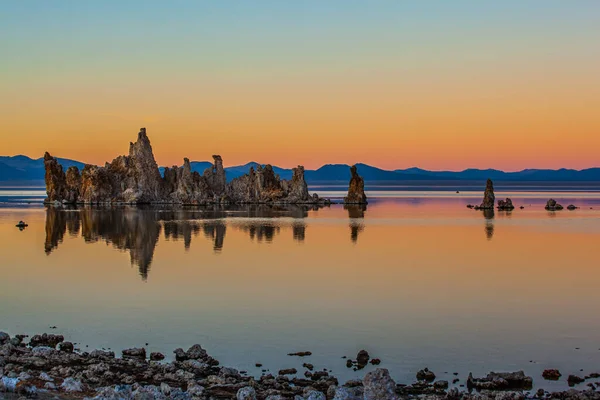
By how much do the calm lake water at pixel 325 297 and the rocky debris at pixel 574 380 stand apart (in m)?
0.37

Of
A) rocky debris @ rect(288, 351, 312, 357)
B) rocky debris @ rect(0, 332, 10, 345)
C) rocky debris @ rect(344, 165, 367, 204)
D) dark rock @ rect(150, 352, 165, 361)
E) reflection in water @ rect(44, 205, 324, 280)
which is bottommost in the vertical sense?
rocky debris @ rect(288, 351, 312, 357)

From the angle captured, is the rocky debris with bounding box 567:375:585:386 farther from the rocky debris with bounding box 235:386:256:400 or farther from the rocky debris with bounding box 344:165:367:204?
the rocky debris with bounding box 344:165:367:204

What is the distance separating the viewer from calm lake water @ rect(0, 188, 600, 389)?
19.0 meters

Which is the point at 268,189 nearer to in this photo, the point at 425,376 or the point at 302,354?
the point at 302,354

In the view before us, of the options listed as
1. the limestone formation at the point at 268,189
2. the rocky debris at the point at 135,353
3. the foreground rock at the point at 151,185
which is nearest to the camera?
the rocky debris at the point at 135,353

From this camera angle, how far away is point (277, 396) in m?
14.0

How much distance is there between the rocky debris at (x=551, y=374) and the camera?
54.1 feet

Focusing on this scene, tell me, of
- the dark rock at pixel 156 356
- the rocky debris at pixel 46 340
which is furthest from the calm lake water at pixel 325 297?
the dark rock at pixel 156 356

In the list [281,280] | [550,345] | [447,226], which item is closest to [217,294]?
[281,280]

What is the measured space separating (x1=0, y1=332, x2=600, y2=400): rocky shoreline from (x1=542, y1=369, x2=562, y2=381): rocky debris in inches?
0.9

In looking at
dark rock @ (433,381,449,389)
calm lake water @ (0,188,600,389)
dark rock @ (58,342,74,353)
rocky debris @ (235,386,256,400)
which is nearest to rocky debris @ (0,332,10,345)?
dark rock @ (58,342,74,353)

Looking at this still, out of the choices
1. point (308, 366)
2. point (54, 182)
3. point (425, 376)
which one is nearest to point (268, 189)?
point (54, 182)

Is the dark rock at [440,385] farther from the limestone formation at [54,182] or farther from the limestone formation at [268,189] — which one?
the limestone formation at [54,182]

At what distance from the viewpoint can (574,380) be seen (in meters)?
16.2
